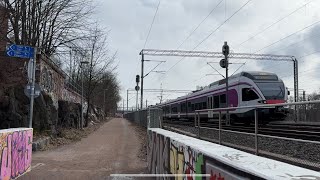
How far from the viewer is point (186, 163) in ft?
20.1

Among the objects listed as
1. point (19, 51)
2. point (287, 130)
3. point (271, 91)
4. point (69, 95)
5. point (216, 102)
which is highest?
point (19, 51)

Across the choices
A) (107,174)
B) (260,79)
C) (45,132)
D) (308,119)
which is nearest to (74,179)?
(107,174)

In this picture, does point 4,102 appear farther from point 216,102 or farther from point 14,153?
point 216,102

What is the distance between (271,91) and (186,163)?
19781 millimetres

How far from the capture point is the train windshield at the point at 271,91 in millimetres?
24719

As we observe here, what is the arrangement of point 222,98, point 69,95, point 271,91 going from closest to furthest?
point 271,91 → point 222,98 → point 69,95

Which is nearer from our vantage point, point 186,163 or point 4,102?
point 186,163

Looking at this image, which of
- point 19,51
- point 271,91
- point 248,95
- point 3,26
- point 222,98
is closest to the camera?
point 19,51

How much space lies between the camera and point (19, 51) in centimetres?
1506

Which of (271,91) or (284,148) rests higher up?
(271,91)

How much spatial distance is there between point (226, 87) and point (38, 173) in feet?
54.9

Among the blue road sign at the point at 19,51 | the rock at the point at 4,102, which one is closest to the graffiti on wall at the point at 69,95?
the rock at the point at 4,102

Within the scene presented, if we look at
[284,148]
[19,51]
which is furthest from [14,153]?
[284,148]

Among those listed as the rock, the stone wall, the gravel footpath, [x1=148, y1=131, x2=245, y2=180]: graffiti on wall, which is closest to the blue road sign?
the rock
